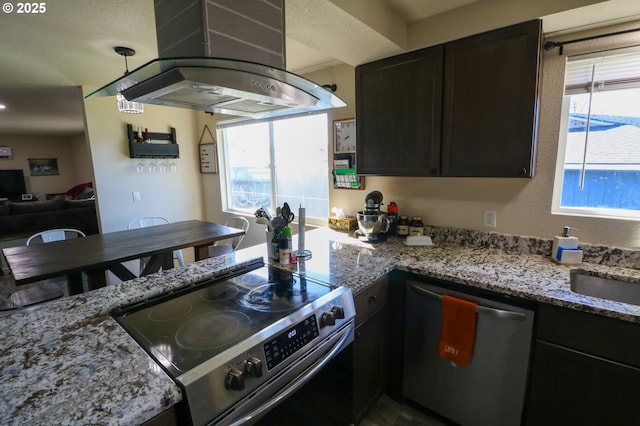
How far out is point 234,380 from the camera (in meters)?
0.87

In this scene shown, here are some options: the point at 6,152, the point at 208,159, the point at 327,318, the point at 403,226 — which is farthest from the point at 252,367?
the point at 6,152

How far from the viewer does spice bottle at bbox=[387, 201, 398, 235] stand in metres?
2.25

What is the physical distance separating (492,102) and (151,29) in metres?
1.92

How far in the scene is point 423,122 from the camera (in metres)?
1.82

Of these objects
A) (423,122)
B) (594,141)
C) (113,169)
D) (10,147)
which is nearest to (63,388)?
(423,122)

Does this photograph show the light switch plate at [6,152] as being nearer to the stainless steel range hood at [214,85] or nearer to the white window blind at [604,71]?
the stainless steel range hood at [214,85]

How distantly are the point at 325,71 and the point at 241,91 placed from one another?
5.77 ft

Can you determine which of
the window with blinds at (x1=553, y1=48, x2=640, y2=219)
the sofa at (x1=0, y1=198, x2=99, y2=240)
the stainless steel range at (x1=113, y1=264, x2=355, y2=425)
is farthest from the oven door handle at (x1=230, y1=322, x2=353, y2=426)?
the sofa at (x1=0, y1=198, x2=99, y2=240)

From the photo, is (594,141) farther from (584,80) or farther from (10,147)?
(10,147)

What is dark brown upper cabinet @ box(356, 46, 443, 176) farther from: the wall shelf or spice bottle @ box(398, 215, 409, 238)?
the wall shelf

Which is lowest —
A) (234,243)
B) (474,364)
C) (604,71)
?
(474,364)

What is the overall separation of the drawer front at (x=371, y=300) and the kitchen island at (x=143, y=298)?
6 cm

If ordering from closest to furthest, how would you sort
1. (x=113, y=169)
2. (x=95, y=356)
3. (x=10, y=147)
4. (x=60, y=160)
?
(x=95, y=356) → (x=113, y=169) → (x=10, y=147) → (x=60, y=160)

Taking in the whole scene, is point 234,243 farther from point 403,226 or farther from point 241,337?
point 241,337
